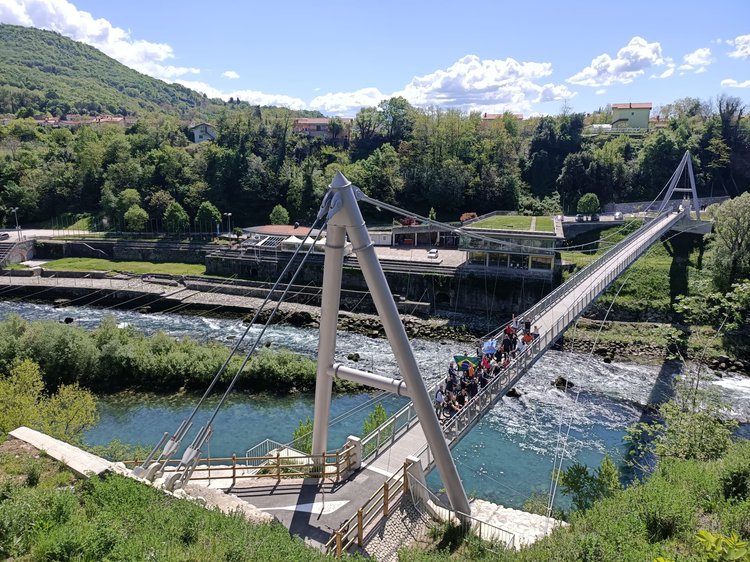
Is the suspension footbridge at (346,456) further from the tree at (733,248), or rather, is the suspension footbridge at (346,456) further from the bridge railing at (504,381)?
the tree at (733,248)

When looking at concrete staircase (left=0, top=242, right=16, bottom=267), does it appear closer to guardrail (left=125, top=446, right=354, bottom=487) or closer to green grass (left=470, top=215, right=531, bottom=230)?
green grass (left=470, top=215, right=531, bottom=230)

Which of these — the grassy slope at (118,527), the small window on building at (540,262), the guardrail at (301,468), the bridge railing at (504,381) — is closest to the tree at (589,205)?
the small window on building at (540,262)

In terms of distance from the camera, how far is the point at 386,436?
13906 millimetres

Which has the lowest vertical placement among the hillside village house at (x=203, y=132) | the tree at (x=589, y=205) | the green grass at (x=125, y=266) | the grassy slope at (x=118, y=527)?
the green grass at (x=125, y=266)

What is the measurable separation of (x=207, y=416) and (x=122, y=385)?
17.4 ft

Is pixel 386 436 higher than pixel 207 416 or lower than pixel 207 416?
higher

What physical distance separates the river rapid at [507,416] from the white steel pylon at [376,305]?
21.4ft

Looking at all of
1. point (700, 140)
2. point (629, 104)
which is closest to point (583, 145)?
point (700, 140)

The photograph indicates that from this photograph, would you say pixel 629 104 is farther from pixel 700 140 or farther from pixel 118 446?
pixel 118 446

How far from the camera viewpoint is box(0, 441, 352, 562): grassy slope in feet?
23.7

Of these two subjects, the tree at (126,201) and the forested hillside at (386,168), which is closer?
the forested hillside at (386,168)

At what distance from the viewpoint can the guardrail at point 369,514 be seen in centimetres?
945

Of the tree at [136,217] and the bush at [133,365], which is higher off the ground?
the tree at [136,217]

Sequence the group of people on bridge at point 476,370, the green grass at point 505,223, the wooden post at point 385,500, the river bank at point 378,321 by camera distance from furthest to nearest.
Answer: the green grass at point 505,223 → the river bank at point 378,321 → the group of people on bridge at point 476,370 → the wooden post at point 385,500
